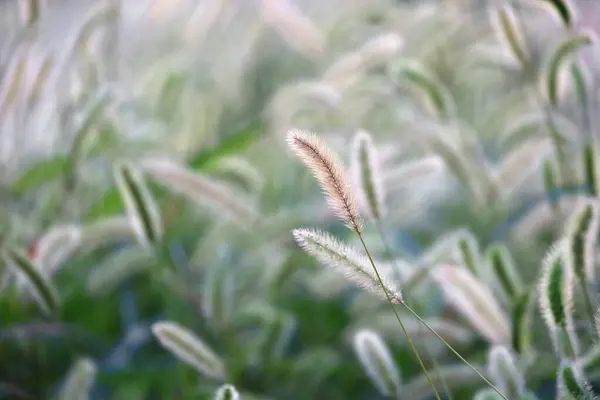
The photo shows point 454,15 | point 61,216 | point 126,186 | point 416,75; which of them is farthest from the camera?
point 454,15

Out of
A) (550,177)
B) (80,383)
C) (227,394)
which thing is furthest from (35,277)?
(550,177)

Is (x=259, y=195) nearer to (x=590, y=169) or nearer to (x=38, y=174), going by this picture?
(x=38, y=174)

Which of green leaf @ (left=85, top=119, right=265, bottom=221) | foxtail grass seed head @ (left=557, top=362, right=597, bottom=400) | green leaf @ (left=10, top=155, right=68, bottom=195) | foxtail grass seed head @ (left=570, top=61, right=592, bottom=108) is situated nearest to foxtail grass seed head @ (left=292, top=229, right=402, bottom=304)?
foxtail grass seed head @ (left=557, top=362, right=597, bottom=400)

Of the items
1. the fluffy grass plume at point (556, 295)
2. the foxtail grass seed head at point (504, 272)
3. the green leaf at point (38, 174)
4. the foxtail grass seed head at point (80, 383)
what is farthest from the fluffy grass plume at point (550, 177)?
the green leaf at point (38, 174)

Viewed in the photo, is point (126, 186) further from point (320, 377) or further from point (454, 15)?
point (454, 15)

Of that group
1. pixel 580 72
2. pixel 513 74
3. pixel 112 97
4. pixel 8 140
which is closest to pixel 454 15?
pixel 513 74

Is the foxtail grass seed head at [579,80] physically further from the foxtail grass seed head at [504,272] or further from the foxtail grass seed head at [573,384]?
the foxtail grass seed head at [573,384]

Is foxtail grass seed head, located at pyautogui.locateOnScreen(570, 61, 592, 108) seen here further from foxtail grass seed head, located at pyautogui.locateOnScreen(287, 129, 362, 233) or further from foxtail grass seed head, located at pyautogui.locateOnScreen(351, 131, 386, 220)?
foxtail grass seed head, located at pyautogui.locateOnScreen(287, 129, 362, 233)
